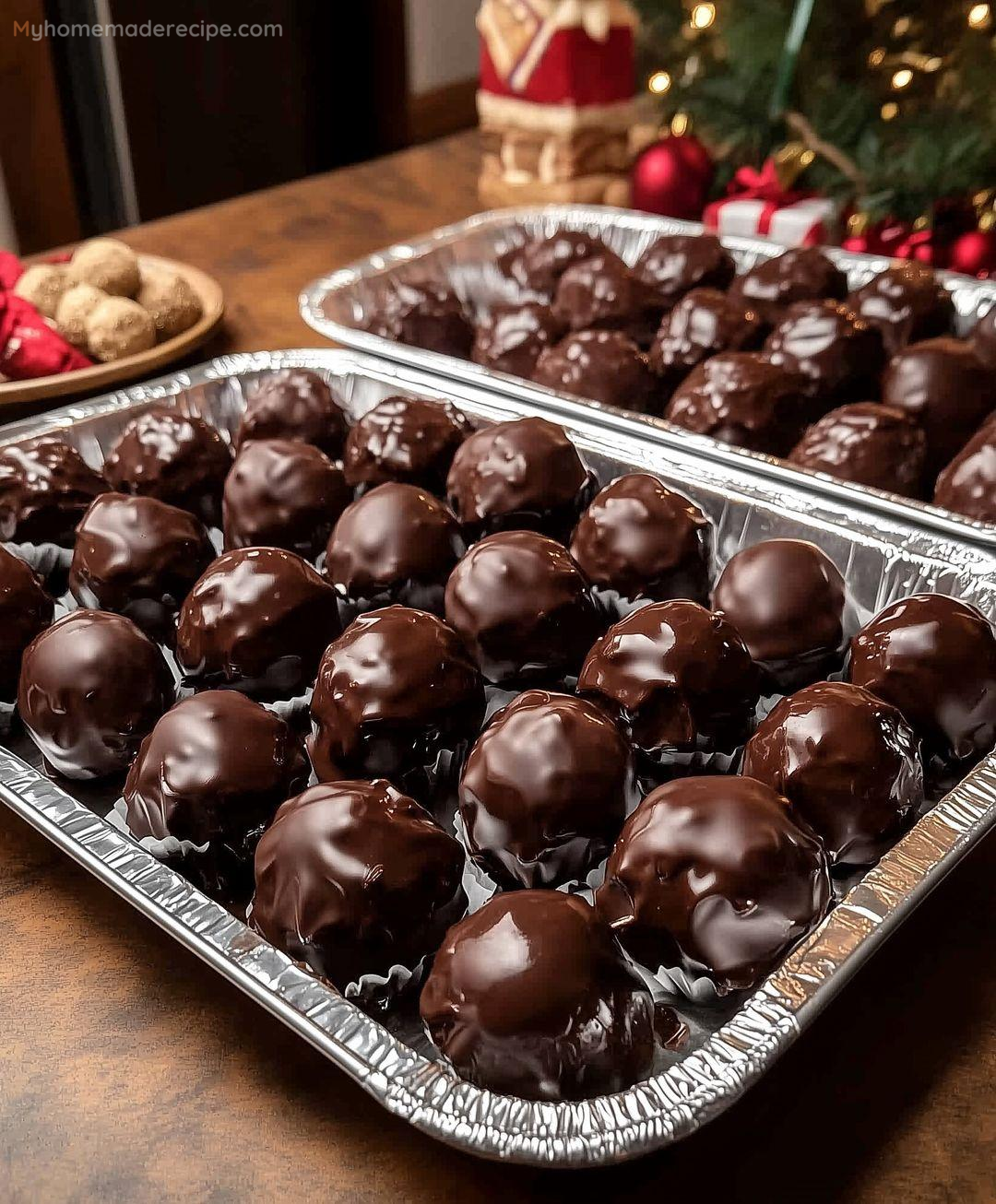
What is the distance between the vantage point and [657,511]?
1.14 meters

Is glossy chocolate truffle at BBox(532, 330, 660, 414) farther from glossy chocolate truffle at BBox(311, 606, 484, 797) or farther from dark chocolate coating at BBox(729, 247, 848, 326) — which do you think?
glossy chocolate truffle at BBox(311, 606, 484, 797)

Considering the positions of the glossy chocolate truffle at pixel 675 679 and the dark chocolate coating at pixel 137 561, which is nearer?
the glossy chocolate truffle at pixel 675 679

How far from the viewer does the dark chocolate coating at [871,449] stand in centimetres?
133

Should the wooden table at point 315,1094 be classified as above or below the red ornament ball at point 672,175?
below

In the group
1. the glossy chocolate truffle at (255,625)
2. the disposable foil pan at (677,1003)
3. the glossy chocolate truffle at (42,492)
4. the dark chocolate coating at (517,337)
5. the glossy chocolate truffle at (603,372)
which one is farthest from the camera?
the dark chocolate coating at (517,337)

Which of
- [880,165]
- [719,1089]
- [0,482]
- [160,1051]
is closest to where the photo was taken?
[719,1089]

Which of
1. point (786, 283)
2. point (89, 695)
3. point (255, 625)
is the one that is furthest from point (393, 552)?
point (786, 283)

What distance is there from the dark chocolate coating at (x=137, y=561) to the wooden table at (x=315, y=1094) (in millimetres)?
285

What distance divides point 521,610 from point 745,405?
512 millimetres

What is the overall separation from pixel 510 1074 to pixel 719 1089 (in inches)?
4.6

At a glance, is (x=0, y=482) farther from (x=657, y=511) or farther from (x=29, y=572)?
(x=657, y=511)

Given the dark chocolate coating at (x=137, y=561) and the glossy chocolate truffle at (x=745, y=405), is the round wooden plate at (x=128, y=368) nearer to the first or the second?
the dark chocolate coating at (x=137, y=561)

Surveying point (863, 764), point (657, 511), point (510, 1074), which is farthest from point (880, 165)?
point (510, 1074)

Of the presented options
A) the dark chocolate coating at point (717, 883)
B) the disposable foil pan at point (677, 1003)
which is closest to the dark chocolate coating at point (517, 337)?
the disposable foil pan at point (677, 1003)
